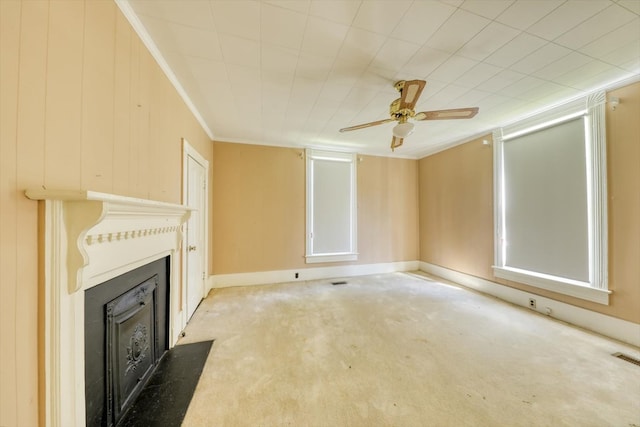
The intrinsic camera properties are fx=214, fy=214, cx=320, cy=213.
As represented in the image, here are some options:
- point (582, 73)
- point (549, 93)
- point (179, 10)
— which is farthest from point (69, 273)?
point (549, 93)

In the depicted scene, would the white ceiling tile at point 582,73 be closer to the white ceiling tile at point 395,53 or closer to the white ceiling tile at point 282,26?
the white ceiling tile at point 395,53

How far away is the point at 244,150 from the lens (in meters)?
3.89

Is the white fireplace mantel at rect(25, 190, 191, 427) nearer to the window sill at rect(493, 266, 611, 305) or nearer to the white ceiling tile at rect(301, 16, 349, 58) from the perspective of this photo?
the white ceiling tile at rect(301, 16, 349, 58)

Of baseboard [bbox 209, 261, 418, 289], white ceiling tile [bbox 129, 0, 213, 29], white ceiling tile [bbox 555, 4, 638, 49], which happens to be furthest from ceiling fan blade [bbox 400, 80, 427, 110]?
baseboard [bbox 209, 261, 418, 289]

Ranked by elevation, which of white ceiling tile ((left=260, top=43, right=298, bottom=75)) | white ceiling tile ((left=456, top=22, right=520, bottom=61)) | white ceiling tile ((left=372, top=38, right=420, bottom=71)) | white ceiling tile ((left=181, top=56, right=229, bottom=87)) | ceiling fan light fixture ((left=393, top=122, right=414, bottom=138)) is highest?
white ceiling tile ((left=181, top=56, right=229, bottom=87))

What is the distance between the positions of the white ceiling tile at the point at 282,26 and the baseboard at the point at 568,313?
13.4ft

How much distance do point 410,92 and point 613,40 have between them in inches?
59.8

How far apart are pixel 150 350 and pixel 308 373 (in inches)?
50.4

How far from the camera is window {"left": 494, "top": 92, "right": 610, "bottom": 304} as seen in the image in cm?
235

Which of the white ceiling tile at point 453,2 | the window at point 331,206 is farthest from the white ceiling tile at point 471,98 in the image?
the window at point 331,206

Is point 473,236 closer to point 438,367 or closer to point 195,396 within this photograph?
point 438,367

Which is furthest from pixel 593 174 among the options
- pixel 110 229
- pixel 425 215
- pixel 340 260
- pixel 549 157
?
pixel 110 229

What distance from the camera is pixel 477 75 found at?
2.07 metres

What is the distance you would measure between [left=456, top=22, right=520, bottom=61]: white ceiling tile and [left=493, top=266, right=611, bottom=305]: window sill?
2754mm
